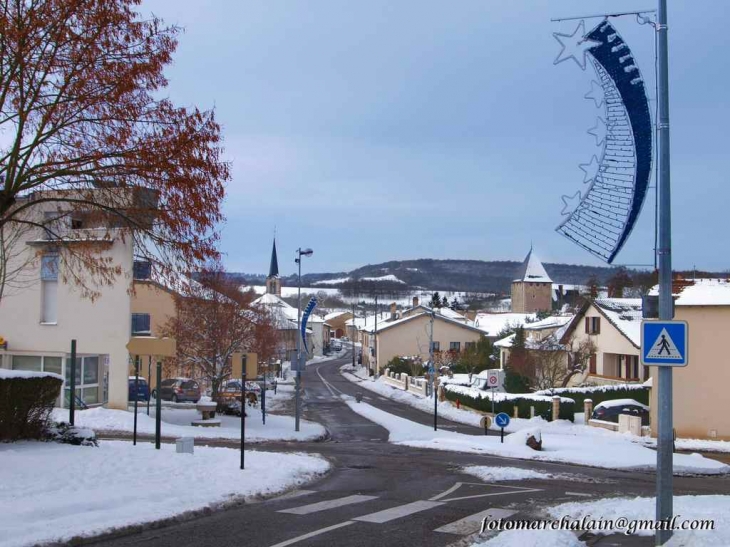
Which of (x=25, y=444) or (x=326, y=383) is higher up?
(x=25, y=444)

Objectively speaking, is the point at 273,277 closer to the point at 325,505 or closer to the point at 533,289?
the point at 533,289

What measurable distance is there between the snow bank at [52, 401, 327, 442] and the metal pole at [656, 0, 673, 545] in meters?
21.0

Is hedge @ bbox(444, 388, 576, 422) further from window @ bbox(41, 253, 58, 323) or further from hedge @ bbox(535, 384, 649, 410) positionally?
window @ bbox(41, 253, 58, 323)

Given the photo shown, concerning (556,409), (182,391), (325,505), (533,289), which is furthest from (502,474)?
(533,289)

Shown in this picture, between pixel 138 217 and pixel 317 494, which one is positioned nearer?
pixel 138 217

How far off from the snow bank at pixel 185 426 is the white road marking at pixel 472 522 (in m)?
17.1

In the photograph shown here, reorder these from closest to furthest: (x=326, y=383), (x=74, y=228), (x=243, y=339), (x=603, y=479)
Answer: (x=74, y=228) < (x=603, y=479) < (x=243, y=339) < (x=326, y=383)

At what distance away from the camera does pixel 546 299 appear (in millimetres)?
132750

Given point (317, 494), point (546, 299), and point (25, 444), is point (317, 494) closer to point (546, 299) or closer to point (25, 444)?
point (25, 444)

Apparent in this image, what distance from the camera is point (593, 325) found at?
5016cm

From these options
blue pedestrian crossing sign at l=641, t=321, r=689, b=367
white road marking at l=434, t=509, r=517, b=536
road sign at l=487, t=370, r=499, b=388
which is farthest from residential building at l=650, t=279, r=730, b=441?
blue pedestrian crossing sign at l=641, t=321, r=689, b=367

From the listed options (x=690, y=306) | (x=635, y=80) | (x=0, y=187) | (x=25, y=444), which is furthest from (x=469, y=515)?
(x=690, y=306)

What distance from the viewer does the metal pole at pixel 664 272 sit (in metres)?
8.59

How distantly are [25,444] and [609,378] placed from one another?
40.9 metres
